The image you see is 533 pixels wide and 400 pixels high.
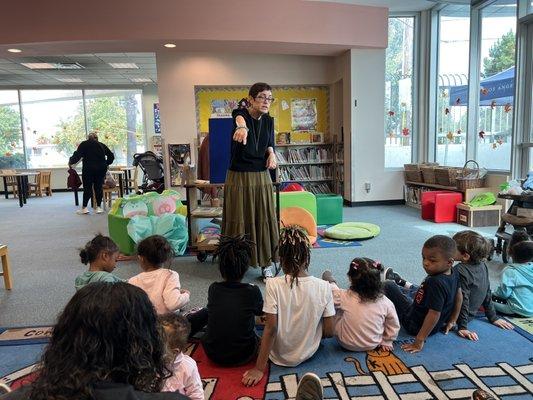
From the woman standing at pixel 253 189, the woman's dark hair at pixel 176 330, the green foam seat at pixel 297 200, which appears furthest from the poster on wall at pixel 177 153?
the woman's dark hair at pixel 176 330

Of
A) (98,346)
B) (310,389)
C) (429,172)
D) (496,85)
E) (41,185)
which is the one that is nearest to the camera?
(98,346)

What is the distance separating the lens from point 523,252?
107 inches

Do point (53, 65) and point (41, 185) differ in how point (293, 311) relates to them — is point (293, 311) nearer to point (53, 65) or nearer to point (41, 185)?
point (53, 65)

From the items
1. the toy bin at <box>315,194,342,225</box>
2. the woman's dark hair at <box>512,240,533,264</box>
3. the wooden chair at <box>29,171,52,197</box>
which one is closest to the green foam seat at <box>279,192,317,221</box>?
the toy bin at <box>315,194,342,225</box>

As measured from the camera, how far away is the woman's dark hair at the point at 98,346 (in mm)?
735

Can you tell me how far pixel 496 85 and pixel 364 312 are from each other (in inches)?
214

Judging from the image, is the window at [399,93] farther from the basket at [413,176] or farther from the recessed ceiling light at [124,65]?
the recessed ceiling light at [124,65]

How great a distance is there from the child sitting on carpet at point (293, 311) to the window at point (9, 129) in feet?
41.0

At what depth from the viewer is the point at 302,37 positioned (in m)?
6.80

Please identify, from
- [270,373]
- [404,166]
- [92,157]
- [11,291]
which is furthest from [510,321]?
[92,157]

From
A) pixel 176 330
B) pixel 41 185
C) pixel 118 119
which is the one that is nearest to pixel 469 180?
pixel 176 330

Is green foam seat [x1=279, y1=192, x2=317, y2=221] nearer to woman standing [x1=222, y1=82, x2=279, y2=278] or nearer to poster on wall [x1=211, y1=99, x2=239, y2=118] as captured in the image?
woman standing [x1=222, y1=82, x2=279, y2=278]

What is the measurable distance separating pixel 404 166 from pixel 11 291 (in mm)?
6508

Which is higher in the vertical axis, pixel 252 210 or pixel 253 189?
pixel 253 189
